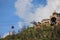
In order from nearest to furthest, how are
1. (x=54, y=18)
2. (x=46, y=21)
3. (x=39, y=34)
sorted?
(x=39, y=34) → (x=54, y=18) → (x=46, y=21)

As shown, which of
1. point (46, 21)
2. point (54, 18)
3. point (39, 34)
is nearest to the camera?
point (39, 34)

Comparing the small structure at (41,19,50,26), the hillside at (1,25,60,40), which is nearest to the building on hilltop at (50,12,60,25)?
the small structure at (41,19,50,26)

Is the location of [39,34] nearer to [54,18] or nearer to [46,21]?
[54,18]

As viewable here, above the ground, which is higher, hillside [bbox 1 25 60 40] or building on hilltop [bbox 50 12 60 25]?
building on hilltop [bbox 50 12 60 25]

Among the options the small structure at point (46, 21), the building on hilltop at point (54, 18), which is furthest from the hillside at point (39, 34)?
the building on hilltop at point (54, 18)

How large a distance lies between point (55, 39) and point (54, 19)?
1048 centimetres

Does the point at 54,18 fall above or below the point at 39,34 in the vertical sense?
above

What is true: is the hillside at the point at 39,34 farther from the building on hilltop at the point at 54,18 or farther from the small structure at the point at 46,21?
the building on hilltop at the point at 54,18

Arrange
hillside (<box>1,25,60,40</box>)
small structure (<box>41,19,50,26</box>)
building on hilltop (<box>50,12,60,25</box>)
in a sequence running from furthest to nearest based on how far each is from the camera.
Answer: small structure (<box>41,19,50,26</box>) < building on hilltop (<box>50,12,60,25</box>) < hillside (<box>1,25,60,40</box>)

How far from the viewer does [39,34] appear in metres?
36.8

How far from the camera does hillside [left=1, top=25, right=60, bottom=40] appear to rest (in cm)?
3528

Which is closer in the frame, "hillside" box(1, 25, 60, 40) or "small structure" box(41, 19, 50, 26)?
"hillside" box(1, 25, 60, 40)

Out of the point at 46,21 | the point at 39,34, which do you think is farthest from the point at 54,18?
the point at 39,34

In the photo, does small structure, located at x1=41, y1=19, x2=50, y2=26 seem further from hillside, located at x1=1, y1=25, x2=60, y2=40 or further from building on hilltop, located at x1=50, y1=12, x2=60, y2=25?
hillside, located at x1=1, y1=25, x2=60, y2=40
